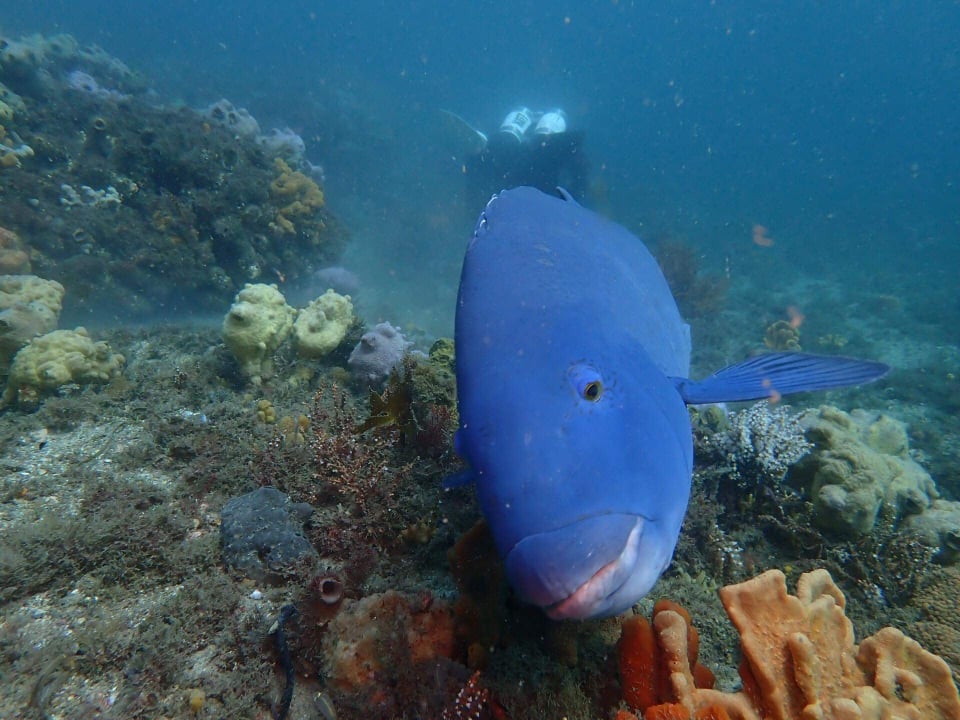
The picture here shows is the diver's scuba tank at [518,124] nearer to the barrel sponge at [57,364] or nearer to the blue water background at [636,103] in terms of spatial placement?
the blue water background at [636,103]

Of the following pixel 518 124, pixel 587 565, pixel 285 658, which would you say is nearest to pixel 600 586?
pixel 587 565

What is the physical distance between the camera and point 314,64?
43.5 metres

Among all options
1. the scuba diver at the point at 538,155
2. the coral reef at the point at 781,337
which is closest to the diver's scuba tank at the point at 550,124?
the scuba diver at the point at 538,155

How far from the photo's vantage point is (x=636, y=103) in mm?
108438

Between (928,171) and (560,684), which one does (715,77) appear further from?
(560,684)

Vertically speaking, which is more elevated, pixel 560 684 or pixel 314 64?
pixel 314 64

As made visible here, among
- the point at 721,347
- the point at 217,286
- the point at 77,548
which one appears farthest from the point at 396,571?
the point at 721,347

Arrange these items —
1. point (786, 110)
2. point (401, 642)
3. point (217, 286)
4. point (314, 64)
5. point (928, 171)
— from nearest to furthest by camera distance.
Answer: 1. point (401, 642)
2. point (217, 286)
3. point (314, 64)
4. point (928, 171)
5. point (786, 110)

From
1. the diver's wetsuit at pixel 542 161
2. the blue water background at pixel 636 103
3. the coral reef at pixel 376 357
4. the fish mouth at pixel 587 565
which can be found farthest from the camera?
the blue water background at pixel 636 103

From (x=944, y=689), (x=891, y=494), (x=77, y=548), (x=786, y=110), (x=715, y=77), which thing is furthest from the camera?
(x=715, y=77)

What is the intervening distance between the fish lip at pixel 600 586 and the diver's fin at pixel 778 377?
2.67 ft

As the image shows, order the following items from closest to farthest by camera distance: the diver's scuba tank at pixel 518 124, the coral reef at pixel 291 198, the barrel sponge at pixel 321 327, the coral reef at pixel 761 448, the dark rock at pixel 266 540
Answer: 1. the dark rock at pixel 266 540
2. the coral reef at pixel 761 448
3. the barrel sponge at pixel 321 327
4. the coral reef at pixel 291 198
5. the diver's scuba tank at pixel 518 124

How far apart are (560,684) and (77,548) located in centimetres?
303

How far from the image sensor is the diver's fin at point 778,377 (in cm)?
182
